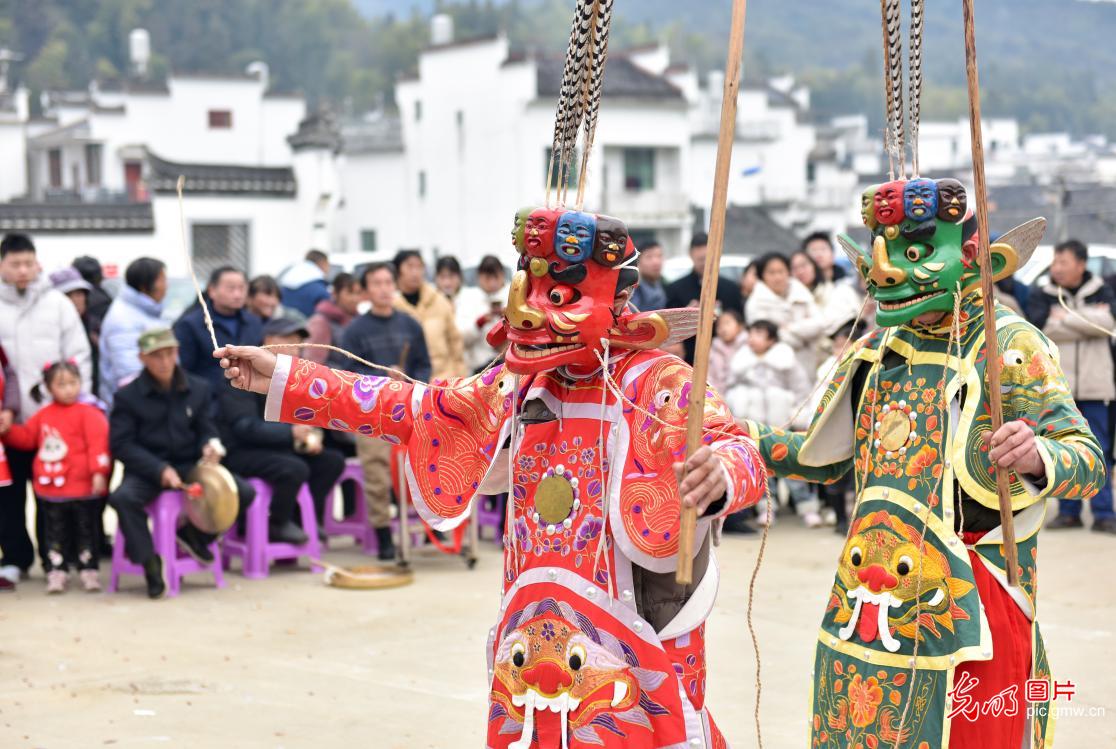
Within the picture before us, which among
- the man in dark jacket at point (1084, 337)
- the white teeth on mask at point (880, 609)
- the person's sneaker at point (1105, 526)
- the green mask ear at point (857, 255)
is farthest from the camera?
the person's sneaker at point (1105, 526)

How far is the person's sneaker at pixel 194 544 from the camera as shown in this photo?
7547 mm

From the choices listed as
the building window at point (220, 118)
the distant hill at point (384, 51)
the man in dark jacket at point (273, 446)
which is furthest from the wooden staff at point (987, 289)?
the building window at point (220, 118)

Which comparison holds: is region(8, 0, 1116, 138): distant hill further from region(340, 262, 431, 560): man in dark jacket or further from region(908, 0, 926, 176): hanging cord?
region(908, 0, 926, 176): hanging cord

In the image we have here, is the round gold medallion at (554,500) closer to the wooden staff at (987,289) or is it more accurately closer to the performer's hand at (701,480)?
the performer's hand at (701,480)

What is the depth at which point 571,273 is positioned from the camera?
3.41 m

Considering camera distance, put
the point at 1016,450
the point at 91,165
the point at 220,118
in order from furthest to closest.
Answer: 1. the point at 91,165
2. the point at 220,118
3. the point at 1016,450

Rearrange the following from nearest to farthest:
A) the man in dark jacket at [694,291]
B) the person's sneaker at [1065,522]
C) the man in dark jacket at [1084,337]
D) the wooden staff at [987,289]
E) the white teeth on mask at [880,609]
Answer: the wooden staff at [987,289], the white teeth on mask at [880,609], the man in dark jacket at [1084,337], the person's sneaker at [1065,522], the man in dark jacket at [694,291]

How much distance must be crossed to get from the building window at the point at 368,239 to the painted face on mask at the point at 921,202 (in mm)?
34122

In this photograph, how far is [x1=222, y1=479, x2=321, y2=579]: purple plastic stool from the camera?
784 centimetres

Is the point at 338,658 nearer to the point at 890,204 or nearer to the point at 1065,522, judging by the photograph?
the point at 890,204

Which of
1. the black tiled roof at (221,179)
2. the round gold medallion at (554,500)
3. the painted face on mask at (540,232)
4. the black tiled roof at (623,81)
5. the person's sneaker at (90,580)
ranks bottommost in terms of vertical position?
the person's sneaker at (90,580)

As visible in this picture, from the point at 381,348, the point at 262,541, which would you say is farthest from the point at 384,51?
the point at 262,541

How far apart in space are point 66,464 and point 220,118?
79.7 ft

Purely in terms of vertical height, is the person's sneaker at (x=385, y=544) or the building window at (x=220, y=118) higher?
the building window at (x=220, y=118)
